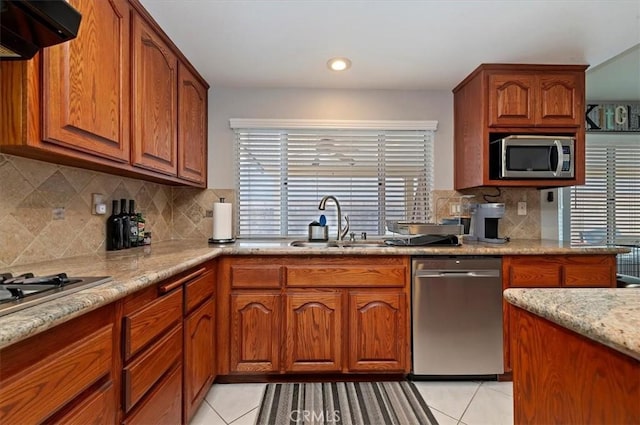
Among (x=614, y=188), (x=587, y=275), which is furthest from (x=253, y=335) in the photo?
(x=614, y=188)

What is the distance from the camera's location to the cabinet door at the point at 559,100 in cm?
236

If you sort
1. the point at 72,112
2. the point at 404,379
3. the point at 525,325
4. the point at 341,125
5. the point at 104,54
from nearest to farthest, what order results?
the point at 525,325, the point at 72,112, the point at 104,54, the point at 404,379, the point at 341,125

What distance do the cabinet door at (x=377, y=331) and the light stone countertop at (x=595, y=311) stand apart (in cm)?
123

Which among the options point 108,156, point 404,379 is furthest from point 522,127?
point 108,156

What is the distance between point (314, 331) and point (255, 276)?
0.52 m

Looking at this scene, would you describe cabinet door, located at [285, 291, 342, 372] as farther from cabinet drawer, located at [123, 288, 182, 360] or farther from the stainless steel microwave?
the stainless steel microwave

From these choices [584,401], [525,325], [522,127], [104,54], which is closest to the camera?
[584,401]

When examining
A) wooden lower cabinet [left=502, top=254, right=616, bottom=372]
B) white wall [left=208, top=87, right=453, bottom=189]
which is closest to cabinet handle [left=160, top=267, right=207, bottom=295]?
white wall [left=208, top=87, right=453, bottom=189]

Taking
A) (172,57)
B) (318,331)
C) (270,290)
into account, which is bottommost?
(318,331)

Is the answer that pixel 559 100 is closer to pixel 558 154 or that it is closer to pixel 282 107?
pixel 558 154

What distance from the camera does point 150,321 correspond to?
1.19 m

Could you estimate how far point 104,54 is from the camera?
4.51 feet

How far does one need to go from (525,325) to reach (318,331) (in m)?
1.43

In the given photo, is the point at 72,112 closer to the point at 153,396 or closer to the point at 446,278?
the point at 153,396
